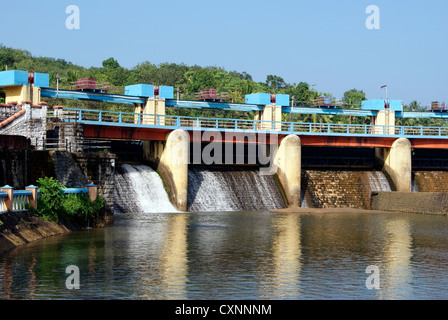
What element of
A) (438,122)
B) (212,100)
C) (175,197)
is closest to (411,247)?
(175,197)

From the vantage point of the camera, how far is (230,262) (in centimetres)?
2845

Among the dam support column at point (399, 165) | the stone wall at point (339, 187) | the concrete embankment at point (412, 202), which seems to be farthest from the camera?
the dam support column at point (399, 165)

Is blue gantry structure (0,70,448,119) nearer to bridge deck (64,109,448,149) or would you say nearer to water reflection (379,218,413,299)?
bridge deck (64,109,448,149)

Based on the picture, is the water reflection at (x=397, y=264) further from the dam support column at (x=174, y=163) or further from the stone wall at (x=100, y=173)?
the dam support column at (x=174, y=163)

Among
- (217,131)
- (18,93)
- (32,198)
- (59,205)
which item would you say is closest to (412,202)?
(217,131)

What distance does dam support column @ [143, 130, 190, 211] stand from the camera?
174ft

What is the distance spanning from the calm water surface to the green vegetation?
1.38 m

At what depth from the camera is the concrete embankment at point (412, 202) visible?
5400cm

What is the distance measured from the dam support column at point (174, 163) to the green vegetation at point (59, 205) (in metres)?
14.8

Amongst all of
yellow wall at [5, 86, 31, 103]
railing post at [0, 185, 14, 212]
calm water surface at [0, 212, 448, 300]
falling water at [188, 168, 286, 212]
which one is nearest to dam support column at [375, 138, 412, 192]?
falling water at [188, 168, 286, 212]

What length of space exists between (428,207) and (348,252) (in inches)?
976

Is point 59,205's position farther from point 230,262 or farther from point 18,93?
point 18,93

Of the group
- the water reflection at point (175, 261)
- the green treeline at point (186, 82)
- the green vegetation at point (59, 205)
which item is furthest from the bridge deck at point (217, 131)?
the green treeline at point (186, 82)

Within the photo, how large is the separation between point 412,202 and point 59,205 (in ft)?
102
